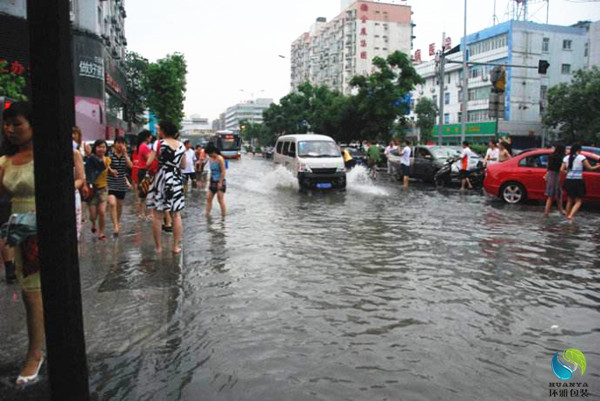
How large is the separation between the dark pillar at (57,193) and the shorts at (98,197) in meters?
6.06

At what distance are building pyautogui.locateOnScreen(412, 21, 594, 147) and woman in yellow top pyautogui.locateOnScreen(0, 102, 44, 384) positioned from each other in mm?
57182

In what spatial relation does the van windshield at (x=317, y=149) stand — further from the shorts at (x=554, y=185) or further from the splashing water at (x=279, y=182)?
the shorts at (x=554, y=185)

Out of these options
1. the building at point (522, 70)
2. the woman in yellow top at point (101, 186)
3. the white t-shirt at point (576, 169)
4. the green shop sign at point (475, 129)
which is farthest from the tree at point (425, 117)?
the woman in yellow top at point (101, 186)

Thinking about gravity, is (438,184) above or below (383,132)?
below

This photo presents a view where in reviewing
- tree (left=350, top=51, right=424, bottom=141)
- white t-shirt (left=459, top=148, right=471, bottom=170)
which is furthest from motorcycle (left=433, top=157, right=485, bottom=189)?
tree (left=350, top=51, right=424, bottom=141)

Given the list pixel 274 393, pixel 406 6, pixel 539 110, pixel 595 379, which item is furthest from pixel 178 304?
pixel 406 6

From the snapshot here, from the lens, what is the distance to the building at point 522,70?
5741 cm

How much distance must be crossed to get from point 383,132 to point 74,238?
37012 millimetres

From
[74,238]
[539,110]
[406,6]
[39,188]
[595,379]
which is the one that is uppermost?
[406,6]

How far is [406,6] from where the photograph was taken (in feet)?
340

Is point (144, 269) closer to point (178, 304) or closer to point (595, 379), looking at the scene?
point (178, 304)

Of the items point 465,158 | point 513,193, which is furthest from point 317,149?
point 513,193

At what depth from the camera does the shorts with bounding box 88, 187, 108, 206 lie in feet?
28.0

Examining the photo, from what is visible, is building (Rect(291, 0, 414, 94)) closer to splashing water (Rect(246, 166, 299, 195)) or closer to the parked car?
the parked car
